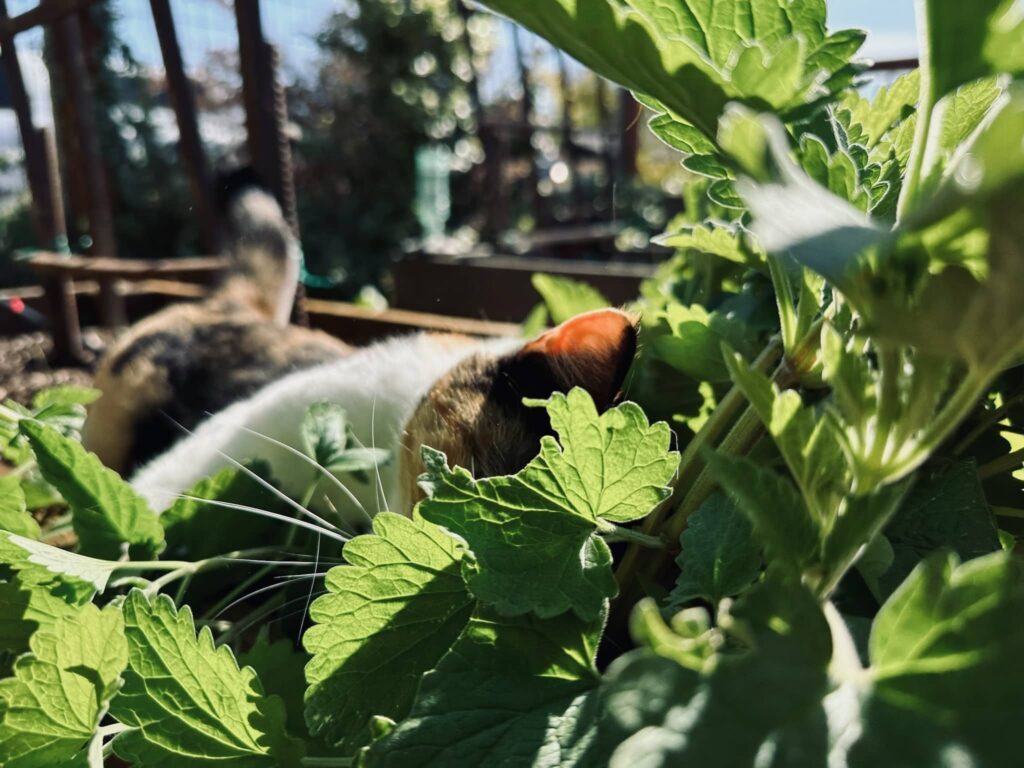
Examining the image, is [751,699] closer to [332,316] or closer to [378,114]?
[332,316]

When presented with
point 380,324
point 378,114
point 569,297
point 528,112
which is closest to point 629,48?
point 569,297

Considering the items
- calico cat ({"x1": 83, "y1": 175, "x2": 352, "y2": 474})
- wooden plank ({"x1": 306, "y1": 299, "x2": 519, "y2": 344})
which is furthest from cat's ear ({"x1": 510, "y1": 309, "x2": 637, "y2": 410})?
calico cat ({"x1": 83, "y1": 175, "x2": 352, "y2": 474})

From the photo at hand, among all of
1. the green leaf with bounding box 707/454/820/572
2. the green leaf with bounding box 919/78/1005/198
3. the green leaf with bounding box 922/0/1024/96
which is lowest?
the green leaf with bounding box 707/454/820/572

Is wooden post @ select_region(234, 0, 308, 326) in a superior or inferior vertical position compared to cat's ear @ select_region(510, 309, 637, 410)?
superior

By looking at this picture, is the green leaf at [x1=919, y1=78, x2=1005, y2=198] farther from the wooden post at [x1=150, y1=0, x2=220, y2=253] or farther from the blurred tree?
the blurred tree

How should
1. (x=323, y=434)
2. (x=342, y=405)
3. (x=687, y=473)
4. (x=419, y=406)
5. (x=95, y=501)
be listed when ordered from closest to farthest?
1. (x=687, y=473)
2. (x=95, y=501)
3. (x=323, y=434)
4. (x=419, y=406)
5. (x=342, y=405)

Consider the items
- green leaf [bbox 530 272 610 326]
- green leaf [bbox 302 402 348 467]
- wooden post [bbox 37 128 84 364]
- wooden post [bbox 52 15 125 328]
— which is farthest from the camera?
wooden post [bbox 37 128 84 364]

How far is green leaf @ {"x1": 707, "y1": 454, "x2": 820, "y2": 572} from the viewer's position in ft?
0.78

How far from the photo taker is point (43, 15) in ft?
6.38

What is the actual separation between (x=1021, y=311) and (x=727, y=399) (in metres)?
0.22

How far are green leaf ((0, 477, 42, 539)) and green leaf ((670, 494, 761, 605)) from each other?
1.31 ft

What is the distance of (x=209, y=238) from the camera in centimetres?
268

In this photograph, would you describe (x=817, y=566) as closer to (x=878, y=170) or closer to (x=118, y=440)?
(x=878, y=170)

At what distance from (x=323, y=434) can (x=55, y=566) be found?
24 cm
